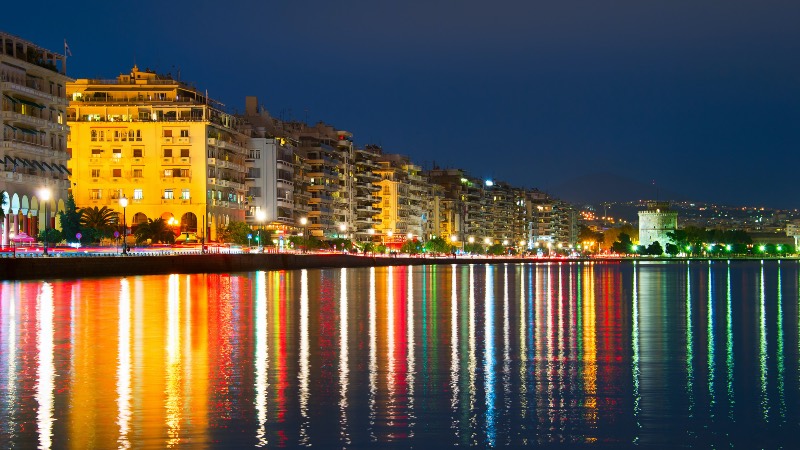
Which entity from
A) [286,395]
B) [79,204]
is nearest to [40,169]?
[79,204]

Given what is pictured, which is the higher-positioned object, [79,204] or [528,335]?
[79,204]

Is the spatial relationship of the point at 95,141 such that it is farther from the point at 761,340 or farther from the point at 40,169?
the point at 761,340

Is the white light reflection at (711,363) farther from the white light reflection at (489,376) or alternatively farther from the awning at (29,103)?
the awning at (29,103)

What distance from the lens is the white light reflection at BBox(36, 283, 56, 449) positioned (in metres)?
15.5

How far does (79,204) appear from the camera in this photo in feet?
346

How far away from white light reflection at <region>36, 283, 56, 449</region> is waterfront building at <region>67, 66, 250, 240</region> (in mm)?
70457

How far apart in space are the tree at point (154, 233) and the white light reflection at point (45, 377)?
5824 centimetres

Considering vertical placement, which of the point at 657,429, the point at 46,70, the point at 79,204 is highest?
the point at 46,70

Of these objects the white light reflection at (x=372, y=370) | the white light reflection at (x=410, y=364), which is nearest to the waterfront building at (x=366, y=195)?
the white light reflection at (x=410, y=364)

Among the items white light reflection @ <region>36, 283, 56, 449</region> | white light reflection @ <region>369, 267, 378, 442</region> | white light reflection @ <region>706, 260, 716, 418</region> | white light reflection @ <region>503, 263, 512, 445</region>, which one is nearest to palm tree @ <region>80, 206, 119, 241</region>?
white light reflection @ <region>36, 283, 56, 449</region>

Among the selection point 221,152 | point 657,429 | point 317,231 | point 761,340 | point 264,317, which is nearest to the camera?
point 657,429

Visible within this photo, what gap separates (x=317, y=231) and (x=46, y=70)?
69.1 meters

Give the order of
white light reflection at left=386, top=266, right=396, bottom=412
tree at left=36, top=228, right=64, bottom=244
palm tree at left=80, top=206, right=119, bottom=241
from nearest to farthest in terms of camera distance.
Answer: white light reflection at left=386, top=266, right=396, bottom=412
tree at left=36, top=228, right=64, bottom=244
palm tree at left=80, top=206, right=119, bottom=241

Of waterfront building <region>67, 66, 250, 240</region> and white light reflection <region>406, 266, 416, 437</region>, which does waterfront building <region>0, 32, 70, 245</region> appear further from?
white light reflection <region>406, 266, 416, 437</region>
